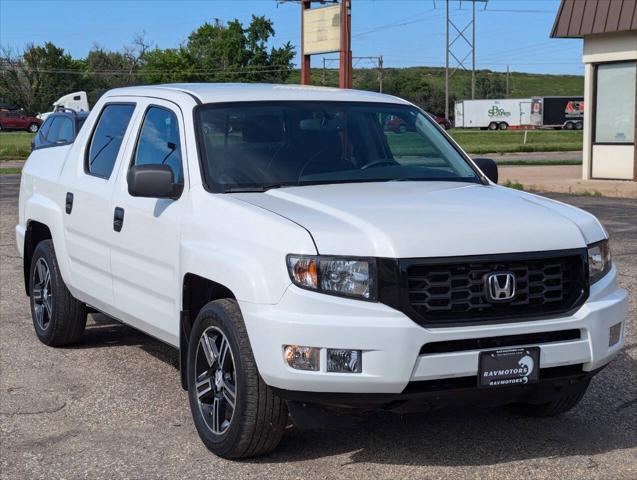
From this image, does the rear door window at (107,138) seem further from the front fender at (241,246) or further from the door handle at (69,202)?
the front fender at (241,246)

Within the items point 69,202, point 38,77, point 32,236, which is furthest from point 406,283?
point 38,77

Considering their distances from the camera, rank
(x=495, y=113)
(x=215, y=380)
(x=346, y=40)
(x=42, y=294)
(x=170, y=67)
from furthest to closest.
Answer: (x=170, y=67) < (x=495, y=113) < (x=346, y=40) < (x=42, y=294) < (x=215, y=380)

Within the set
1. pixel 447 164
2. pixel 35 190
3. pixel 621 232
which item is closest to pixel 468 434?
pixel 447 164

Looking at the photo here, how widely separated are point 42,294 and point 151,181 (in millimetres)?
2538

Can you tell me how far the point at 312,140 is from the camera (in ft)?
19.0

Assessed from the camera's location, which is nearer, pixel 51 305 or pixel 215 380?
pixel 215 380

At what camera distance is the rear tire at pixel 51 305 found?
23.4 feet

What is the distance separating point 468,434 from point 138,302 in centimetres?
198

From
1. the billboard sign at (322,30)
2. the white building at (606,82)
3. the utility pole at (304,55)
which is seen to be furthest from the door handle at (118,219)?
the utility pole at (304,55)

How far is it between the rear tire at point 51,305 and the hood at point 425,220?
7.91 feet

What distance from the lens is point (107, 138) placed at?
671 centimetres

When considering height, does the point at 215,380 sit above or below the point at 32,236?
below

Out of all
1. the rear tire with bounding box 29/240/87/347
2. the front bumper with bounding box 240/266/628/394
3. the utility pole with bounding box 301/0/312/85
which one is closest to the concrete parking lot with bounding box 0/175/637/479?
the rear tire with bounding box 29/240/87/347

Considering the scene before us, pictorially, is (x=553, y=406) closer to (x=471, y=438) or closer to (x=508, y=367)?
(x=471, y=438)
